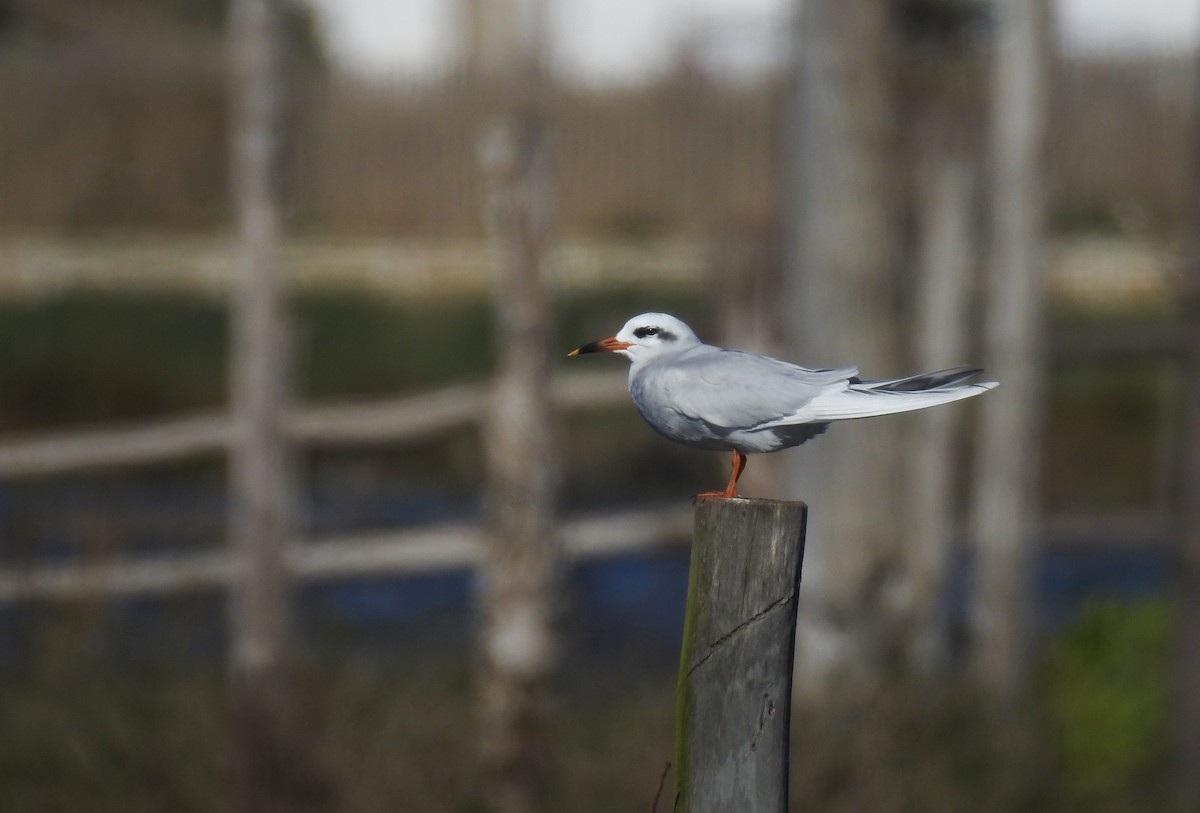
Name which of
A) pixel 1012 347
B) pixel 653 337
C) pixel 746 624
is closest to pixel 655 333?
pixel 653 337

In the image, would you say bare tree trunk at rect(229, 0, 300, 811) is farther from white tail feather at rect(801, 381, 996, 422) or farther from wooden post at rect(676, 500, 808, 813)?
white tail feather at rect(801, 381, 996, 422)

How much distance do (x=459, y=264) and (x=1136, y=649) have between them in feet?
25.1

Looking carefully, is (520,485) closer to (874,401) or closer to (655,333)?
(655,333)

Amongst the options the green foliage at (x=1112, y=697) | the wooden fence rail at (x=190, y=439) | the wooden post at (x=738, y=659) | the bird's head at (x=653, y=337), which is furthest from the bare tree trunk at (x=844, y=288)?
the bird's head at (x=653, y=337)

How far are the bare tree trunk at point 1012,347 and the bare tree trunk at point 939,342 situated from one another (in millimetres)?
277

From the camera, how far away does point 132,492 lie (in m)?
11.0

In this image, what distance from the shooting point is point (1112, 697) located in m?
5.74

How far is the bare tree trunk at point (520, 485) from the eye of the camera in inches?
169

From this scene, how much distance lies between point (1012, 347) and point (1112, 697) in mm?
1543

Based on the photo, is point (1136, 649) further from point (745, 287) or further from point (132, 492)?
point (132, 492)

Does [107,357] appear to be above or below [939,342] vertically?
above

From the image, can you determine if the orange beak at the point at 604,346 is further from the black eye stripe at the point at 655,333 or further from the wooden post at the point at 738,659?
the wooden post at the point at 738,659

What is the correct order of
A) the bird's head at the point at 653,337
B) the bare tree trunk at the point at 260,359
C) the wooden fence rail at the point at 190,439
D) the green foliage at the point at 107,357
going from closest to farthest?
the bird's head at the point at 653,337 → the bare tree trunk at the point at 260,359 → the wooden fence rail at the point at 190,439 → the green foliage at the point at 107,357

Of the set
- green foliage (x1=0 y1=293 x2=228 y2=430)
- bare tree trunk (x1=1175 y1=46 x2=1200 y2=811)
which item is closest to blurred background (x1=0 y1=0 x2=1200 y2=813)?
bare tree trunk (x1=1175 y1=46 x2=1200 y2=811)
